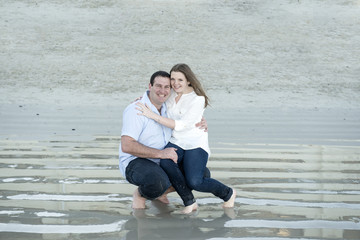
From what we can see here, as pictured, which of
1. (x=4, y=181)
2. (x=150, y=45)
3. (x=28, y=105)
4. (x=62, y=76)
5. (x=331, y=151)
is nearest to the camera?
(x=4, y=181)

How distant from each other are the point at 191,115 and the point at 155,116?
292mm

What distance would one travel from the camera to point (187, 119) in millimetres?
4426

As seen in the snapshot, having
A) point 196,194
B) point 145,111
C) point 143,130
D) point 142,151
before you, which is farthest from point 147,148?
point 196,194

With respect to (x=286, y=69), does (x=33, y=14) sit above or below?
above

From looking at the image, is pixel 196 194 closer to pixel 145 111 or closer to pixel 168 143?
Result: pixel 168 143

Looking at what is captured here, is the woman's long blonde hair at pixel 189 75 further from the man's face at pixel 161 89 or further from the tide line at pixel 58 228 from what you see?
the tide line at pixel 58 228

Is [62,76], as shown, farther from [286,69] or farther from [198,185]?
[198,185]

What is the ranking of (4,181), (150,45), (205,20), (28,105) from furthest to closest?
1. (205,20)
2. (150,45)
3. (28,105)
4. (4,181)

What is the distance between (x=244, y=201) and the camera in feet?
15.2

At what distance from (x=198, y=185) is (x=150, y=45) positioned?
15218 millimetres

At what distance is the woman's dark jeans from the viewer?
4.33m

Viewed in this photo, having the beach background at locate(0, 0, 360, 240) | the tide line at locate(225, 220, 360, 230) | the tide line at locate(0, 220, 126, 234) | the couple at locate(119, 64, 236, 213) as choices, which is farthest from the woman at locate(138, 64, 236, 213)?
the tide line at locate(0, 220, 126, 234)

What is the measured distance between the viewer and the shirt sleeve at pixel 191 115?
4.41m

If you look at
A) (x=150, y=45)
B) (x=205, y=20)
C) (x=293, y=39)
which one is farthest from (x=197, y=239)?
(x=205, y=20)
